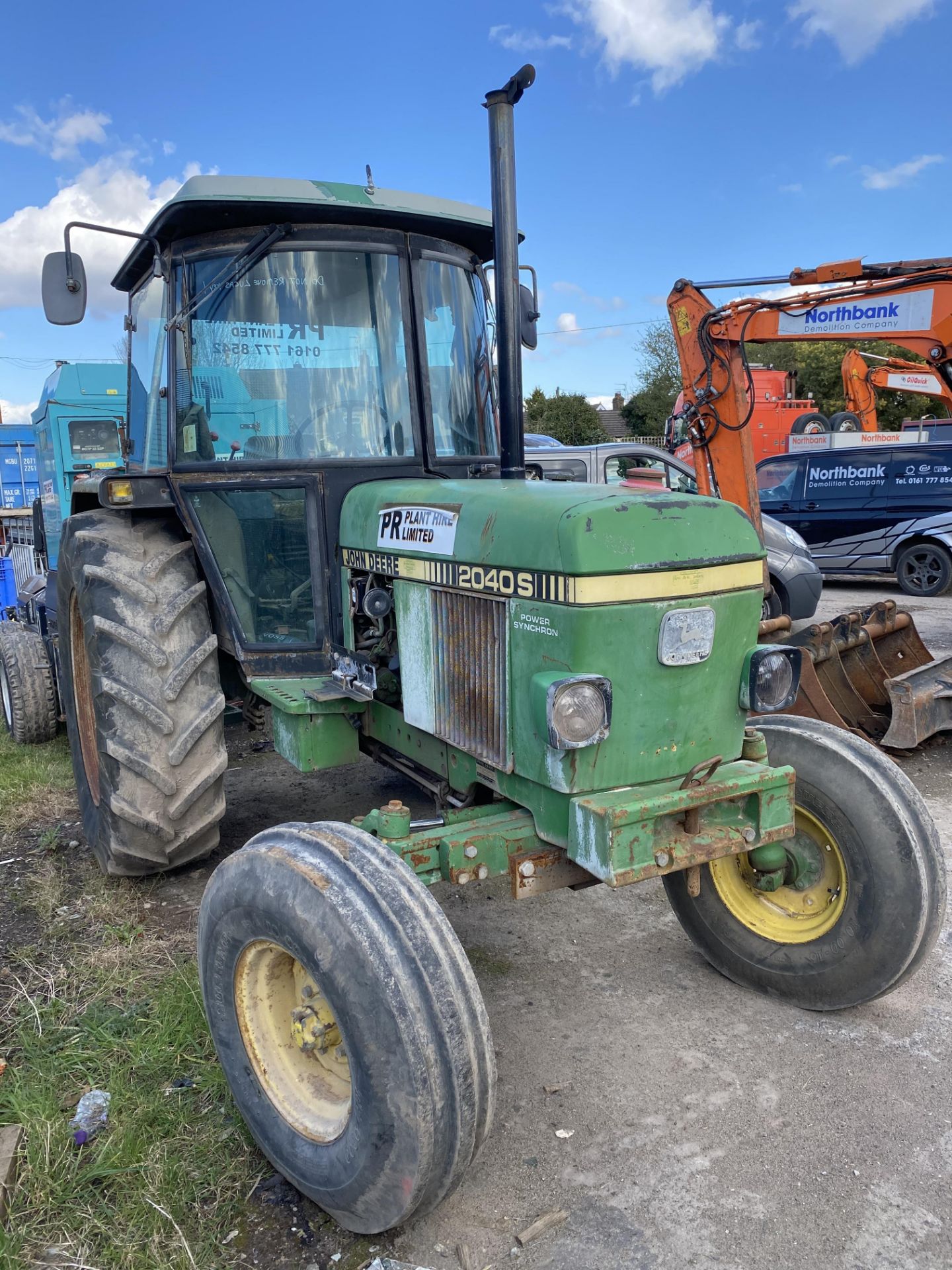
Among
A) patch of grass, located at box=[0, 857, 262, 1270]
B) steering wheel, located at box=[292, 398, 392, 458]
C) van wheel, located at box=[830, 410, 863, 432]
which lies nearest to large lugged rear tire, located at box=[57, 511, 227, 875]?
patch of grass, located at box=[0, 857, 262, 1270]

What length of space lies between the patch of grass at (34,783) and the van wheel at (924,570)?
10.2 m

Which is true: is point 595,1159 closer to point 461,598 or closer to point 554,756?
point 554,756

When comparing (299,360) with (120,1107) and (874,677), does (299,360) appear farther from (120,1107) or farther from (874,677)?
(874,677)

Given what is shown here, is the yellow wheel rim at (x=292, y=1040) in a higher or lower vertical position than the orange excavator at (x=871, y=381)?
lower

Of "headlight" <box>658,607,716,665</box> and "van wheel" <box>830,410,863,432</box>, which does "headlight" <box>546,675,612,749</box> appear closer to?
"headlight" <box>658,607,716,665</box>

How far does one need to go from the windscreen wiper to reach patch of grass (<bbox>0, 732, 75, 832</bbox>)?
9.26 feet

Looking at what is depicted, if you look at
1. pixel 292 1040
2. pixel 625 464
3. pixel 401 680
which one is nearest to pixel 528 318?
pixel 401 680

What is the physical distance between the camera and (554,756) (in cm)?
260

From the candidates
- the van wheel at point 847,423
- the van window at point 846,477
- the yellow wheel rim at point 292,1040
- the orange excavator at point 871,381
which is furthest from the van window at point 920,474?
the yellow wheel rim at point 292,1040

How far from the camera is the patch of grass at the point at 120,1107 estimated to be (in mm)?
2244

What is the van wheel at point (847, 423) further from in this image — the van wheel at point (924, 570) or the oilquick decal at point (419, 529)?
the oilquick decal at point (419, 529)

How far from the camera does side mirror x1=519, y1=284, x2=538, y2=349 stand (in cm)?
418

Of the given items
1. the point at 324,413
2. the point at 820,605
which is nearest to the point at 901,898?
the point at 324,413

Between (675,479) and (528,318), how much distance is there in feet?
17.6
